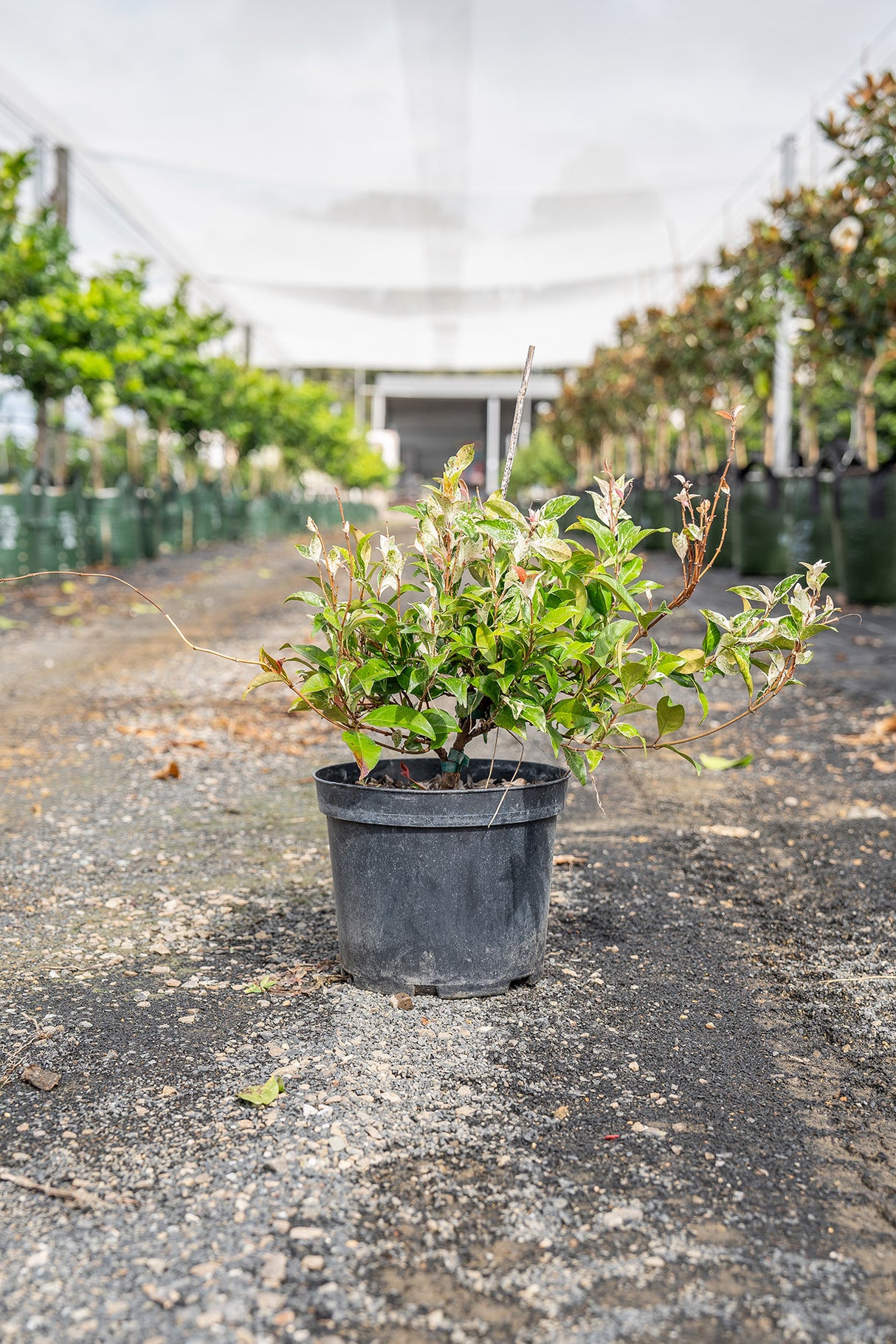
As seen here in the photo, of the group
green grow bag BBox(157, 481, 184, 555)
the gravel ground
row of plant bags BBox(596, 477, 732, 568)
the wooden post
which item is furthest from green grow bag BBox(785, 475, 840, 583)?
the wooden post

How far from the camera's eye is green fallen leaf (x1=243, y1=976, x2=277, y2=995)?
112 inches

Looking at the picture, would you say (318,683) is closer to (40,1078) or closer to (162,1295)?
(40,1078)

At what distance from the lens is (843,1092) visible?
2387 mm

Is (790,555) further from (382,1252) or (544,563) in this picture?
(382,1252)

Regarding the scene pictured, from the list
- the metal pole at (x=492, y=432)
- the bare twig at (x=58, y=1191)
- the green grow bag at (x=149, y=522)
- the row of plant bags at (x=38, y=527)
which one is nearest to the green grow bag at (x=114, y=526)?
the green grow bag at (x=149, y=522)

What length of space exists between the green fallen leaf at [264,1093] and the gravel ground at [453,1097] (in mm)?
32

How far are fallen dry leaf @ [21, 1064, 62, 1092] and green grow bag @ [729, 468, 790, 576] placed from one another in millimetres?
11413

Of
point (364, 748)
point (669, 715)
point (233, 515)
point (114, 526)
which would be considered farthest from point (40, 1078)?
point (233, 515)

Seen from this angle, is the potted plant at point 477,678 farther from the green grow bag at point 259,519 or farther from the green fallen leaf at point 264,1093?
the green grow bag at point 259,519

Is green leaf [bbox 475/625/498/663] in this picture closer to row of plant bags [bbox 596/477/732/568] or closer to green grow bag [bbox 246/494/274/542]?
row of plant bags [bbox 596/477/732/568]

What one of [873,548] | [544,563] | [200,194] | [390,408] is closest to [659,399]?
[200,194]

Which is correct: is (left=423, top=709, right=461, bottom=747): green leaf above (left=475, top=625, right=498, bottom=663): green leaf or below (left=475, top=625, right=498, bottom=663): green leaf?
below

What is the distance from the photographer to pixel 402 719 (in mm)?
2670

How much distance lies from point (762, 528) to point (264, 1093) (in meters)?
11.7
